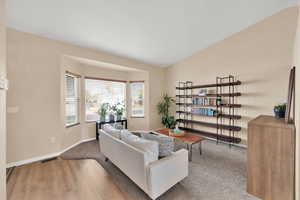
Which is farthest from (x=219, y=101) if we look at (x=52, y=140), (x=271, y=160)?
(x=52, y=140)

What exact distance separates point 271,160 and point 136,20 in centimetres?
329

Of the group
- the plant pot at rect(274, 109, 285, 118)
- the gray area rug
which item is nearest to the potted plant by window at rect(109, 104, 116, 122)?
the gray area rug

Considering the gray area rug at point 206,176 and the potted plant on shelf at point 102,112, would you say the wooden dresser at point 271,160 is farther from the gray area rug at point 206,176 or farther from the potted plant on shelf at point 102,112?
the potted plant on shelf at point 102,112

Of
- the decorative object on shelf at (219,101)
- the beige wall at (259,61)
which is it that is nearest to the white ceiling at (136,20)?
the beige wall at (259,61)

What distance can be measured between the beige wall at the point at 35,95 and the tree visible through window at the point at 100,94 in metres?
1.12

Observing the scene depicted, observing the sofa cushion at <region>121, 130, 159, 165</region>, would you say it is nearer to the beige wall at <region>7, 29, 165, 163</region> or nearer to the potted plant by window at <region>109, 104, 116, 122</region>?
the beige wall at <region>7, 29, 165, 163</region>

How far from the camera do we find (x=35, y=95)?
2850mm

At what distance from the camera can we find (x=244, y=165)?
2.65m

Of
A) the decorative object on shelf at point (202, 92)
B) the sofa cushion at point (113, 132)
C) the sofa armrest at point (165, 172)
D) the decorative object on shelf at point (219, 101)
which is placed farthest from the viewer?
the decorative object on shelf at point (202, 92)

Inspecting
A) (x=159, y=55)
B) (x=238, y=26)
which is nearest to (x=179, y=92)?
(x=159, y=55)

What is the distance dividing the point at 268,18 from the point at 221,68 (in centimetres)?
154

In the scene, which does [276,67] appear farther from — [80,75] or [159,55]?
[80,75]

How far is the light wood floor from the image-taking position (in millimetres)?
1845

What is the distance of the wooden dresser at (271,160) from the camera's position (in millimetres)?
1610
